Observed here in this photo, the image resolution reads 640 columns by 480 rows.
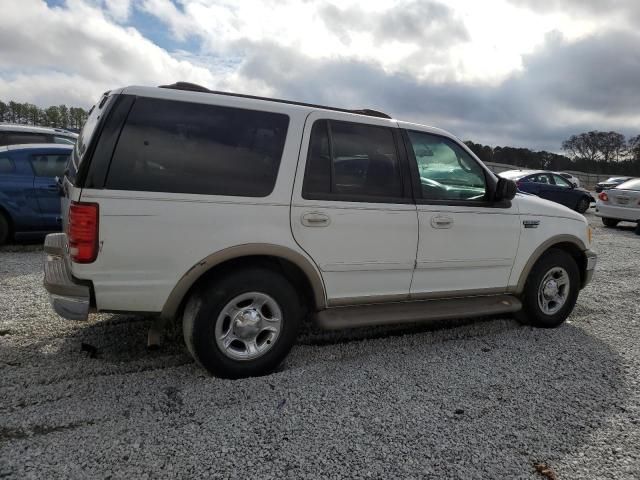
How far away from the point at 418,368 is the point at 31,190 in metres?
6.46

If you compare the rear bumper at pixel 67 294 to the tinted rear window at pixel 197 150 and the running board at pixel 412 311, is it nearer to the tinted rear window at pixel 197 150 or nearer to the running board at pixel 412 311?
the tinted rear window at pixel 197 150

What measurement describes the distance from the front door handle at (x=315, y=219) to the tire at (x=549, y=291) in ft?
7.60

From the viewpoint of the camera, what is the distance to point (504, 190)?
406cm

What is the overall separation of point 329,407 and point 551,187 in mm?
15548

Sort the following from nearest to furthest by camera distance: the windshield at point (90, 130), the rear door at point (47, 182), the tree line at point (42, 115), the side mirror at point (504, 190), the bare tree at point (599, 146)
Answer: the windshield at point (90, 130)
the side mirror at point (504, 190)
the rear door at point (47, 182)
the tree line at point (42, 115)
the bare tree at point (599, 146)

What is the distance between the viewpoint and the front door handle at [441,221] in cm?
382

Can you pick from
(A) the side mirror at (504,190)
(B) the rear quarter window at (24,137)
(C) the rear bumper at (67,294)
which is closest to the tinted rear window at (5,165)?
(B) the rear quarter window at (24,137)

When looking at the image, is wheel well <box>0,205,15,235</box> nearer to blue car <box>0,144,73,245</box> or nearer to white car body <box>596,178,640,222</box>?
blue car <box>0,144,73,245</box>

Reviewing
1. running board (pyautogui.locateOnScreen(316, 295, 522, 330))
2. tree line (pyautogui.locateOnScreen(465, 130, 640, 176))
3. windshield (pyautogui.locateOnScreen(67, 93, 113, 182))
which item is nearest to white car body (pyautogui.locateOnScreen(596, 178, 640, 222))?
running board (pyautogui.locateOnScreen(316, 295, 522, 330))

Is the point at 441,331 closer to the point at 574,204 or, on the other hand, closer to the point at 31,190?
the point at 31,190

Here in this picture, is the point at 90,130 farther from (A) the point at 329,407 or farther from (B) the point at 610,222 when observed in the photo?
(B) the point at 610,222

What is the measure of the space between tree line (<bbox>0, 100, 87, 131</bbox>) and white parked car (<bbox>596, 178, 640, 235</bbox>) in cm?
3856

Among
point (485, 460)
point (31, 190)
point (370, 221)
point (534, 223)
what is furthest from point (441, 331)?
point (31, 190)

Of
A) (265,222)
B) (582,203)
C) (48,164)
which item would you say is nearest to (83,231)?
(265,222)
